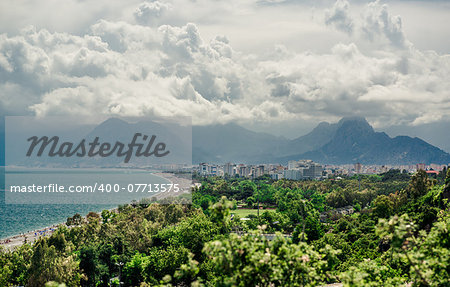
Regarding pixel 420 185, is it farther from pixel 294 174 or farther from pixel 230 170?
pixel 230 170

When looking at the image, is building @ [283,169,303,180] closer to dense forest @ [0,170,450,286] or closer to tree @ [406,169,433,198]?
dense forest @ [0,170,450,286]

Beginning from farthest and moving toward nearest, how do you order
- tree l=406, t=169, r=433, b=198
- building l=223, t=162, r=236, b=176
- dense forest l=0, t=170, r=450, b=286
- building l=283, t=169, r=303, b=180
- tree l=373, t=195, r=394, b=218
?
building l=223, t=162, r=236, b=176 → building l=283, t=169, r=303, b=180 → tree l=373, t=195, r=394, b=218 → tree l=406, t=169, r=433, b=198 → dense forest l=0, t=170, r=450, b=286

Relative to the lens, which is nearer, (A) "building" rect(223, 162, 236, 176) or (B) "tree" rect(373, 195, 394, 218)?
(B) "tree" rect(373, 195, 394, 218)

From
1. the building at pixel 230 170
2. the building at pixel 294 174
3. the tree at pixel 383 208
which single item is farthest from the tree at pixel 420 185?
the building at pixel 230 170

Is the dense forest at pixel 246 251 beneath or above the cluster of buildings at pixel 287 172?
above

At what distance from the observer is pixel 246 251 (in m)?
5.53

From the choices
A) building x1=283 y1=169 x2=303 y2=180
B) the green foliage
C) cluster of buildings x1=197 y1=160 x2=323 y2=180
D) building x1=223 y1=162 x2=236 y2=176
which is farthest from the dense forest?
building x1=223 y1=162 x2=236 y2=176

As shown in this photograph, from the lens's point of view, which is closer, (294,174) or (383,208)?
(383,208)

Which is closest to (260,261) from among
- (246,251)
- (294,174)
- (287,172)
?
(246,251)

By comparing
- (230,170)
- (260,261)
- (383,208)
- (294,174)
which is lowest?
(230,170)

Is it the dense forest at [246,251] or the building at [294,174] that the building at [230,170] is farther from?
the dense forest at [246,251]

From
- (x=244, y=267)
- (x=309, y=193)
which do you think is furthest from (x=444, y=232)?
(x=309, y=193)

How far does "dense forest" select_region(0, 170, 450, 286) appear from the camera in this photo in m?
5.41

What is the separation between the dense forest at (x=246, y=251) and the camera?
541cm
